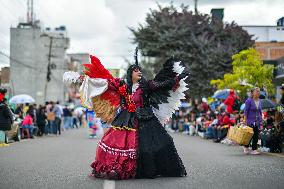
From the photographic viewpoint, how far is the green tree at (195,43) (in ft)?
143

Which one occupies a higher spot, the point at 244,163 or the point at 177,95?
the point at 177,95

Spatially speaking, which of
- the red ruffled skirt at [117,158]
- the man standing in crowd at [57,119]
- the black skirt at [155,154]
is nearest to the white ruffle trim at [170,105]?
the black skirt at [155,154]

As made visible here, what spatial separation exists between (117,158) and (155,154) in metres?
0.62

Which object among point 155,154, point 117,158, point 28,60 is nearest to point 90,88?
point 117,158

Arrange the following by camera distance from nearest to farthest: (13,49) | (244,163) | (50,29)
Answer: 1. (244,163)
2. (13,49)
3. (50,29)

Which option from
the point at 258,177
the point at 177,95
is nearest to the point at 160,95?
the point at 177,95

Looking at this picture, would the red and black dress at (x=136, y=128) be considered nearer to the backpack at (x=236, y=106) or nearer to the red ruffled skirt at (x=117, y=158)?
the red ruffled skirt at (x=117, y=158)

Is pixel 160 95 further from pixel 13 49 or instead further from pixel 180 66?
pixel 13 49

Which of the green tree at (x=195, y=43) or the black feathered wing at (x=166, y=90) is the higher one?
the green tree at (x=195, y=43)

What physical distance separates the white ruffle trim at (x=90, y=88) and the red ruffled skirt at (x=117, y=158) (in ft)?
2.64

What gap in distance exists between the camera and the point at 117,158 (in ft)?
31.5

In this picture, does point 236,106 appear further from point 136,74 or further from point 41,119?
point 136,74

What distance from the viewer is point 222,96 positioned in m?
28.4

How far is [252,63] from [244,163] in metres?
18.8
